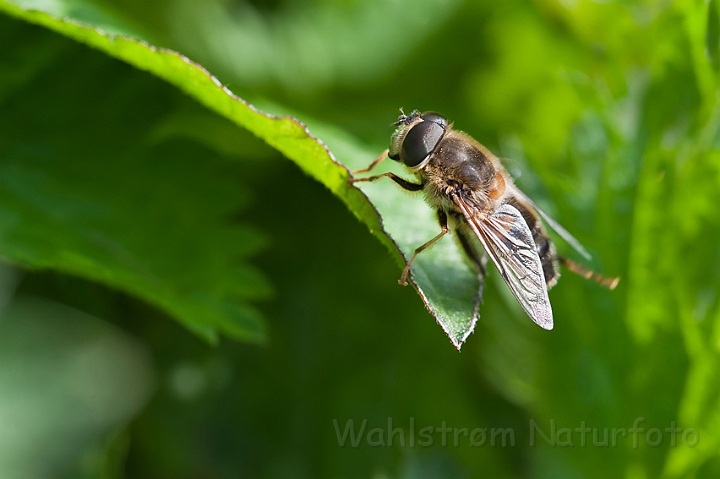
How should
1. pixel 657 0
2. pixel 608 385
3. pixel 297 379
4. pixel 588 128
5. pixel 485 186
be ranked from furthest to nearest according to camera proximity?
pixel 657 0 < pixel 297 379 < pixel 588 128 < pixel 608 385 < pixel 485 186

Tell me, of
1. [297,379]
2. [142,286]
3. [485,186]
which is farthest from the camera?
[297,379]

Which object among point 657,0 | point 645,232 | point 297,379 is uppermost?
point 657,0

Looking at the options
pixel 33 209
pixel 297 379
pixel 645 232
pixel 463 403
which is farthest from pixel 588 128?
pixel 33 209

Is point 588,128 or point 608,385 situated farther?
point 588,128

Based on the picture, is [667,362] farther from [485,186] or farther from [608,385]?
[485,186]

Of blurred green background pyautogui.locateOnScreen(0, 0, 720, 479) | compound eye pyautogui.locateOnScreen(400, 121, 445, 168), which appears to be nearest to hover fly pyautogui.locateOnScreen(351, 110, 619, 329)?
compound eye pyautogui.locateOnScreen(400, 121, 445, 168)

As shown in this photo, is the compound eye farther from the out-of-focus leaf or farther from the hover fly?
the out-of-focus leaf

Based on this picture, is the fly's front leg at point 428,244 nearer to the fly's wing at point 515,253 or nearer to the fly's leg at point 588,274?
the fly's wing at point 515,253

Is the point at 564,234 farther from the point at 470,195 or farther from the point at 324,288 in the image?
the point at 324,288
